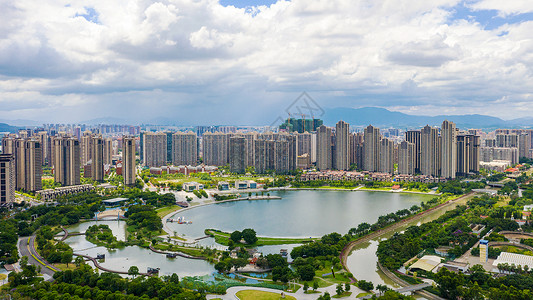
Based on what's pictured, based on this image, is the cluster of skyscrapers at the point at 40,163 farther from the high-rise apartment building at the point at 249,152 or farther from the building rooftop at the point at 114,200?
the high-rise apartment building at the point at 249,152

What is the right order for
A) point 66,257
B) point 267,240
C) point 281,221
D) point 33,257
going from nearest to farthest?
Result: point 66,257, point 33,257, point 267,240, point 281,221

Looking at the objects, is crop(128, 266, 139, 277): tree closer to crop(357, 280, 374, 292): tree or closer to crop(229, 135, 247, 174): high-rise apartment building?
crop(357, 280, 374, 292): tree

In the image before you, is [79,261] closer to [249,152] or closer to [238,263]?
[238,263]

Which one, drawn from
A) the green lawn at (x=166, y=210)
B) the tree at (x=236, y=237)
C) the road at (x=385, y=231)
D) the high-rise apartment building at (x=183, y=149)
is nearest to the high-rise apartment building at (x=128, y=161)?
the green lawn at (x=166, y=210)

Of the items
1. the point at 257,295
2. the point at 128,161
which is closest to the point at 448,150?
the point at 128,161

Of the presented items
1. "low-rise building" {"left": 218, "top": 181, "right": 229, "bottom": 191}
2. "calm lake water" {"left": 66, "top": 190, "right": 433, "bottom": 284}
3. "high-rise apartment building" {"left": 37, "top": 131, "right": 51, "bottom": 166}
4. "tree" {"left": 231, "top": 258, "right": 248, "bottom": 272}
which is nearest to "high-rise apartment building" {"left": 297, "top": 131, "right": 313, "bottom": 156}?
"calm lake water" {"left": 66, "top": 190, "right": 433, "bottom": 284}

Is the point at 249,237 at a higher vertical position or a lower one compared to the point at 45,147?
lower
